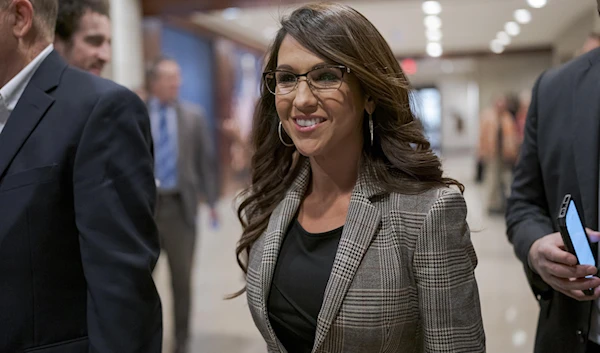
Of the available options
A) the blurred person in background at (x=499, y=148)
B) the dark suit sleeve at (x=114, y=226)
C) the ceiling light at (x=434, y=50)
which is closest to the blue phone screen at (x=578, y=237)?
the dark suit sleeve at (x=114, y=226)

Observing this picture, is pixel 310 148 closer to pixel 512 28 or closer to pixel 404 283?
pixel 404 283

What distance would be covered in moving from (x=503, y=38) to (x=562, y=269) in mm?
8263

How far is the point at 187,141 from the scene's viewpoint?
399cm

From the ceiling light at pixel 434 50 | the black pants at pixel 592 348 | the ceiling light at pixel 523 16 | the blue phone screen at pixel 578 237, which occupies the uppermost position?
the ceiling light at pixel 523 16

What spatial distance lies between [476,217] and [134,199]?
25.8 feet

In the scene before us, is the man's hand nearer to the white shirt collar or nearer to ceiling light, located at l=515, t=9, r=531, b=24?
the white shirt collar

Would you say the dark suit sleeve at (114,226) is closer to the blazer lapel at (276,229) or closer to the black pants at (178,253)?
the blazer lapel at (276,229)

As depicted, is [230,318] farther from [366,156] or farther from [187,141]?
[366,156]

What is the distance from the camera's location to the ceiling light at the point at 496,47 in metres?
9.30

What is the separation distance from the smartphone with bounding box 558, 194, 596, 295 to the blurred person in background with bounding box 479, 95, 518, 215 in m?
6.68

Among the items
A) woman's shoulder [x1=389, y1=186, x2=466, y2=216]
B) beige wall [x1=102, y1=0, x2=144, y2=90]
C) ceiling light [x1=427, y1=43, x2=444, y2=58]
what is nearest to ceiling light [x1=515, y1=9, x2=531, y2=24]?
ceiling light [x1=427, y1=43, x2=444, y2=58]

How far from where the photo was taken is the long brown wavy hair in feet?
4.27

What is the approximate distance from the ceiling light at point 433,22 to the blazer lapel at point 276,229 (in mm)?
6062

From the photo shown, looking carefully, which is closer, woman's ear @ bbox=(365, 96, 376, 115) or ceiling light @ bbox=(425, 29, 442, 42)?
woman's ear @ bbox=(365, 96, 376, 115)
